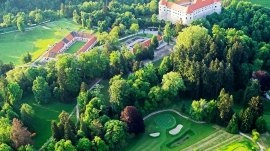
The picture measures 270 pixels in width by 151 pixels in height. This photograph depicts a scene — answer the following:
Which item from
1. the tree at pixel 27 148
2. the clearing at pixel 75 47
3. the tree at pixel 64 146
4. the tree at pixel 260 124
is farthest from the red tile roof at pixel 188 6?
the tree at pixel 27 148

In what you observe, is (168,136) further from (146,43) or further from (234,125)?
(146,43)

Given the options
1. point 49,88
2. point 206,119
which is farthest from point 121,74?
point 206,119

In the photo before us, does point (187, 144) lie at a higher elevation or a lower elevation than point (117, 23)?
lower

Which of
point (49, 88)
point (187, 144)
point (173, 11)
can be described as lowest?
point (187, 144)

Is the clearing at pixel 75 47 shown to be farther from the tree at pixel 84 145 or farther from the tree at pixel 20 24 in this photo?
the tree at pixel 84 145

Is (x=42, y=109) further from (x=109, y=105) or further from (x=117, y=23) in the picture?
(x=117, y=23)

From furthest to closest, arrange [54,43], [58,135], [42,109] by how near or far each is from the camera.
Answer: [54,43] → [42,109] → [58,135]

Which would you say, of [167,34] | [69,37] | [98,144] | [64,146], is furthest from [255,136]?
[69,37]
